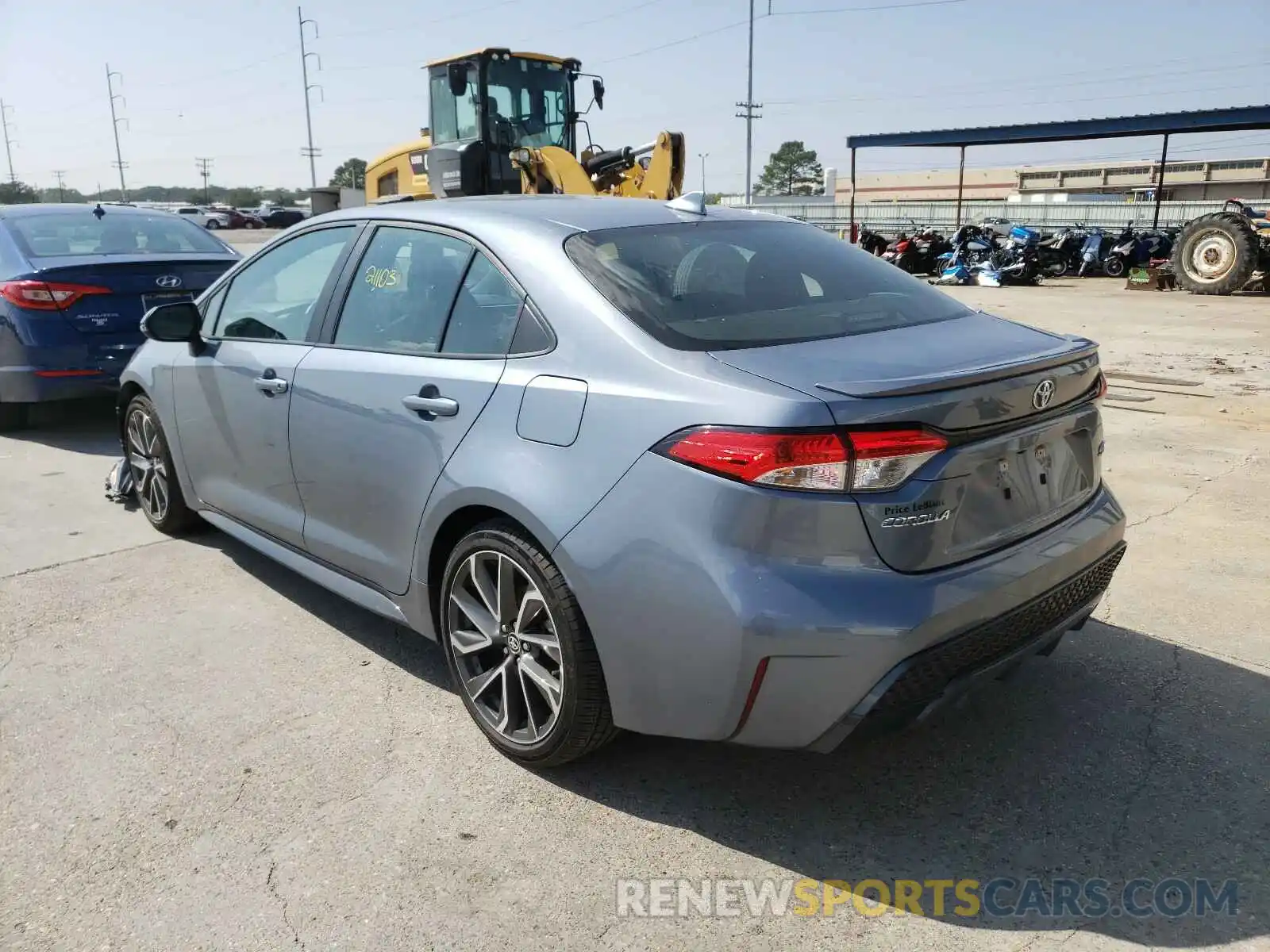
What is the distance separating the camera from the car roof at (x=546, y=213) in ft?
10.5

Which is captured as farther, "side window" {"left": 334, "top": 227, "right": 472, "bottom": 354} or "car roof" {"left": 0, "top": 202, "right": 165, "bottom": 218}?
"car roof" {"left": 0, "top": 202, "right": 165, "bottom": 218}

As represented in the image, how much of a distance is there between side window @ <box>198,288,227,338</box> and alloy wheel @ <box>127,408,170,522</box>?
0.65 m

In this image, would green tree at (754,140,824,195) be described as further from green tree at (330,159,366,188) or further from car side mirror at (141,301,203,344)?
car side mirror at (141,301,203,344)

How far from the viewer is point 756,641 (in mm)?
2320

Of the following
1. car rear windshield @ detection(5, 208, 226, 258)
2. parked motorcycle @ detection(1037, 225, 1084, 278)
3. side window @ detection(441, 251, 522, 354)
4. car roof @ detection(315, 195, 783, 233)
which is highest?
car roof @ detection(315, 195, 783, 233)

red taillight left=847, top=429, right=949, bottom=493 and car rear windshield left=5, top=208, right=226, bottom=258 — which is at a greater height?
car rear windshield left=5, top=208, right=226, bottom=258

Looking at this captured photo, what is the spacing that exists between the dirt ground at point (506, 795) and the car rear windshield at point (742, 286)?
128cm

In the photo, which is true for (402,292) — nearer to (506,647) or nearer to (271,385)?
(271,385)

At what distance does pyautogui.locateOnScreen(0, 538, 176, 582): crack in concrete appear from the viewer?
4652 mm

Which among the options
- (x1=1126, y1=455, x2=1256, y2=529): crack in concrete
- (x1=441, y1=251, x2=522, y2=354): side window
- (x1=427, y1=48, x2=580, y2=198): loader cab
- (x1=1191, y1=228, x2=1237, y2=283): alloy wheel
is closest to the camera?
(x1=441, y1=251, x2=522, y2=354): side window

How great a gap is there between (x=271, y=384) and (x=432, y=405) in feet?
3.54

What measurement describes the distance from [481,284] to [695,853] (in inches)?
69.5

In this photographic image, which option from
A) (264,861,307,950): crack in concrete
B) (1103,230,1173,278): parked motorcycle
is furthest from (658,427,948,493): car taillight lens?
(1103,230,1173,278): parked motorcycle

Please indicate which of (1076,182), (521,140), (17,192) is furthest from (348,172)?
(521,140)
